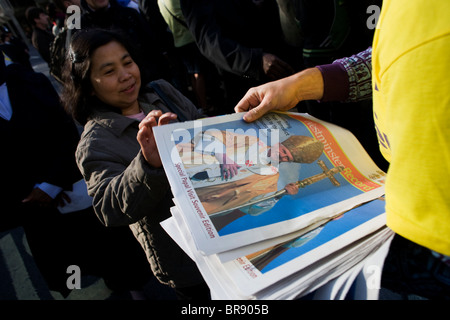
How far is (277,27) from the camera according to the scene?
6.79ft

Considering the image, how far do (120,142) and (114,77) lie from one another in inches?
12.6

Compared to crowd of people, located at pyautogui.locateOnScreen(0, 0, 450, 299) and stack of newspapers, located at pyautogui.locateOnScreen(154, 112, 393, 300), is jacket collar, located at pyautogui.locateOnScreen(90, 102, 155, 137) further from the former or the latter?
stack of newspapers, located at pyautogui.locateOnScreen(154, 112, 393, 300)

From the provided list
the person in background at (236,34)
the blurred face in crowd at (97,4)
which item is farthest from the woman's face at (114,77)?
the blurred face in crowd at (97,4)

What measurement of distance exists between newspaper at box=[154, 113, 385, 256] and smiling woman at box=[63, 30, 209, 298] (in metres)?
0.17

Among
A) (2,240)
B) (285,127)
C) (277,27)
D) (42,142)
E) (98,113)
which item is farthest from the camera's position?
(2,240)

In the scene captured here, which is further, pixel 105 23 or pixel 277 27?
pixel 105 23

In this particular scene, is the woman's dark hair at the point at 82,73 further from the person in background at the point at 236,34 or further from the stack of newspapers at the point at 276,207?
the person in background at the point at 236,34

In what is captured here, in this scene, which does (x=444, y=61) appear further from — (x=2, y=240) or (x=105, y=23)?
(x=2, y=240)

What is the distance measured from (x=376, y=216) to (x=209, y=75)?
8.84 ft

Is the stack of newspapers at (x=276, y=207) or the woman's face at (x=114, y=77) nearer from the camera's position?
the stack of newspapers at (x=276, y=207)

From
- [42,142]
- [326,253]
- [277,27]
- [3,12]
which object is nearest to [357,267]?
[326,253]

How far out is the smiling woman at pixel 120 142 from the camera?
0.87 metres

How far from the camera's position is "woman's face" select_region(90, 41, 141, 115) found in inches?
44.9
